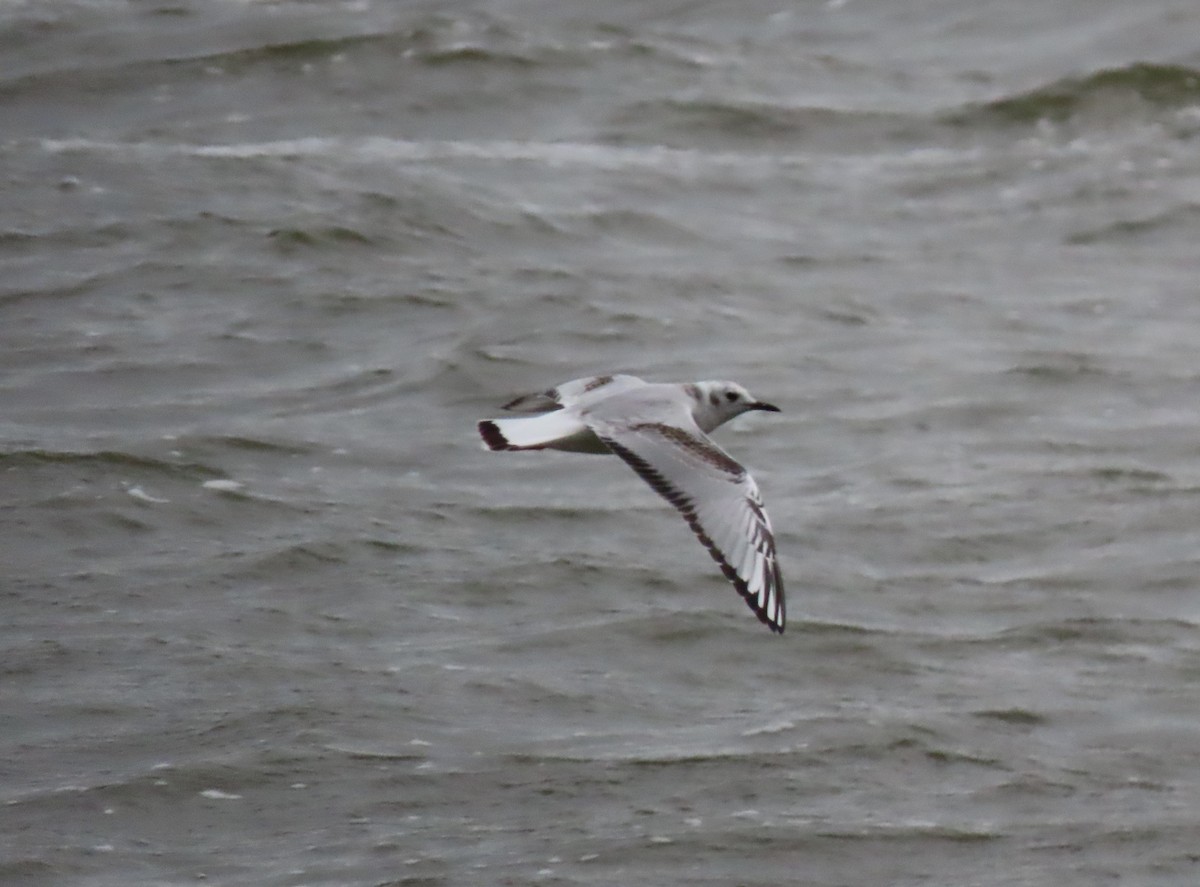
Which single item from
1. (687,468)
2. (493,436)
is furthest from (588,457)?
(493,436)

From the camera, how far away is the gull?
780cm

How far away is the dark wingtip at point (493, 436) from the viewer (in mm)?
7656

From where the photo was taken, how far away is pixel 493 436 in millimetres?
7727

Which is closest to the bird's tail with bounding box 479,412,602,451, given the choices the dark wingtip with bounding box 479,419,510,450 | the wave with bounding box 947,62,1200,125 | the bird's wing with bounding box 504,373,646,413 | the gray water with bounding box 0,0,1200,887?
the dark wingtip with bounding box 479,419,510,450

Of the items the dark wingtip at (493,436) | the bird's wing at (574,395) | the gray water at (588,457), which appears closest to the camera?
the dark wingtip at (493,436)

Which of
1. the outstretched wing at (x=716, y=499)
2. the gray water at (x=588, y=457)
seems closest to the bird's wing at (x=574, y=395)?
the outstretched wing at (x=716, y=499)

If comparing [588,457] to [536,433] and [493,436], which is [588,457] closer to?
[536,433]

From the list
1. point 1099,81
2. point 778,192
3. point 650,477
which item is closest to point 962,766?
point 650,477

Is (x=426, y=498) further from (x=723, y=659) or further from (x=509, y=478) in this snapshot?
(x=723, y=659)

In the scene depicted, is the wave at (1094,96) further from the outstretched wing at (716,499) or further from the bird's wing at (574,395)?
the outstretched wing at (716,499)

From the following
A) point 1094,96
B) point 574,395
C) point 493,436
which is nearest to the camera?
point 493,436

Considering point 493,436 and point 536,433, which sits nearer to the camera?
point 493,436

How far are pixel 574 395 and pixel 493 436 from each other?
0.98 m

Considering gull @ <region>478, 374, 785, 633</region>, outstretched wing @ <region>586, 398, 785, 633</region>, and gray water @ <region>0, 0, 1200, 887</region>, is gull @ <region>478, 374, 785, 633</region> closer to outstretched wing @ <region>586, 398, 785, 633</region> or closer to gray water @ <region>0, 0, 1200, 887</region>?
outstretched wing @ <region>586, 398, 785, 633</region>
